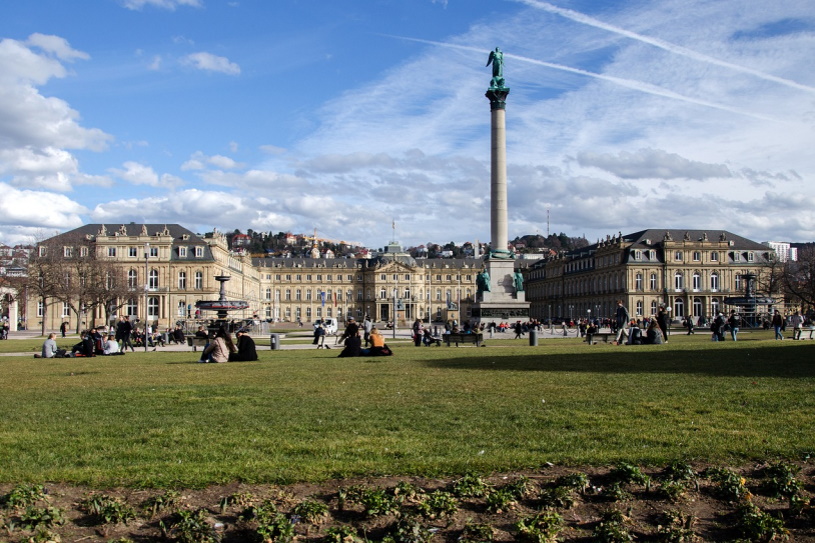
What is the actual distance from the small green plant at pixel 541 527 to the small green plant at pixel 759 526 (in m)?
1.72

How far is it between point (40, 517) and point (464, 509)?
4021 millimetres

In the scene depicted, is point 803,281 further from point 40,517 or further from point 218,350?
point 40,517

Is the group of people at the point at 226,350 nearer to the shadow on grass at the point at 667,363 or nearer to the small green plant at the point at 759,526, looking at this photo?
the shadow on grass at the point at 667,363

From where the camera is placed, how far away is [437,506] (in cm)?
736

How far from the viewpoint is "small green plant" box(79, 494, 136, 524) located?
7176 mm

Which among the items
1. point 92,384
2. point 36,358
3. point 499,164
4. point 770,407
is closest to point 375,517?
point 770,407

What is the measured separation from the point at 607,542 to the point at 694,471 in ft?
6.25

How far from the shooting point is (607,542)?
690 cm

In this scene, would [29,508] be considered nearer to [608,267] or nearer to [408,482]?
[408,482]

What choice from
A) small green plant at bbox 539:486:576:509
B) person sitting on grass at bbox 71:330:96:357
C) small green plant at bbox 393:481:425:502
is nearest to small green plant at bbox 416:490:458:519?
small green plant at bbox 393:481:425:502

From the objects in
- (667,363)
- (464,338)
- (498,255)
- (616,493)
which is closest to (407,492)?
(616,493)

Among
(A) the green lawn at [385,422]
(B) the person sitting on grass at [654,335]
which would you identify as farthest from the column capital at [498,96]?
(A) the green lawn at [385,422]

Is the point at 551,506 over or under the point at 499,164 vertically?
under

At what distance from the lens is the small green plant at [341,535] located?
6855 mm
